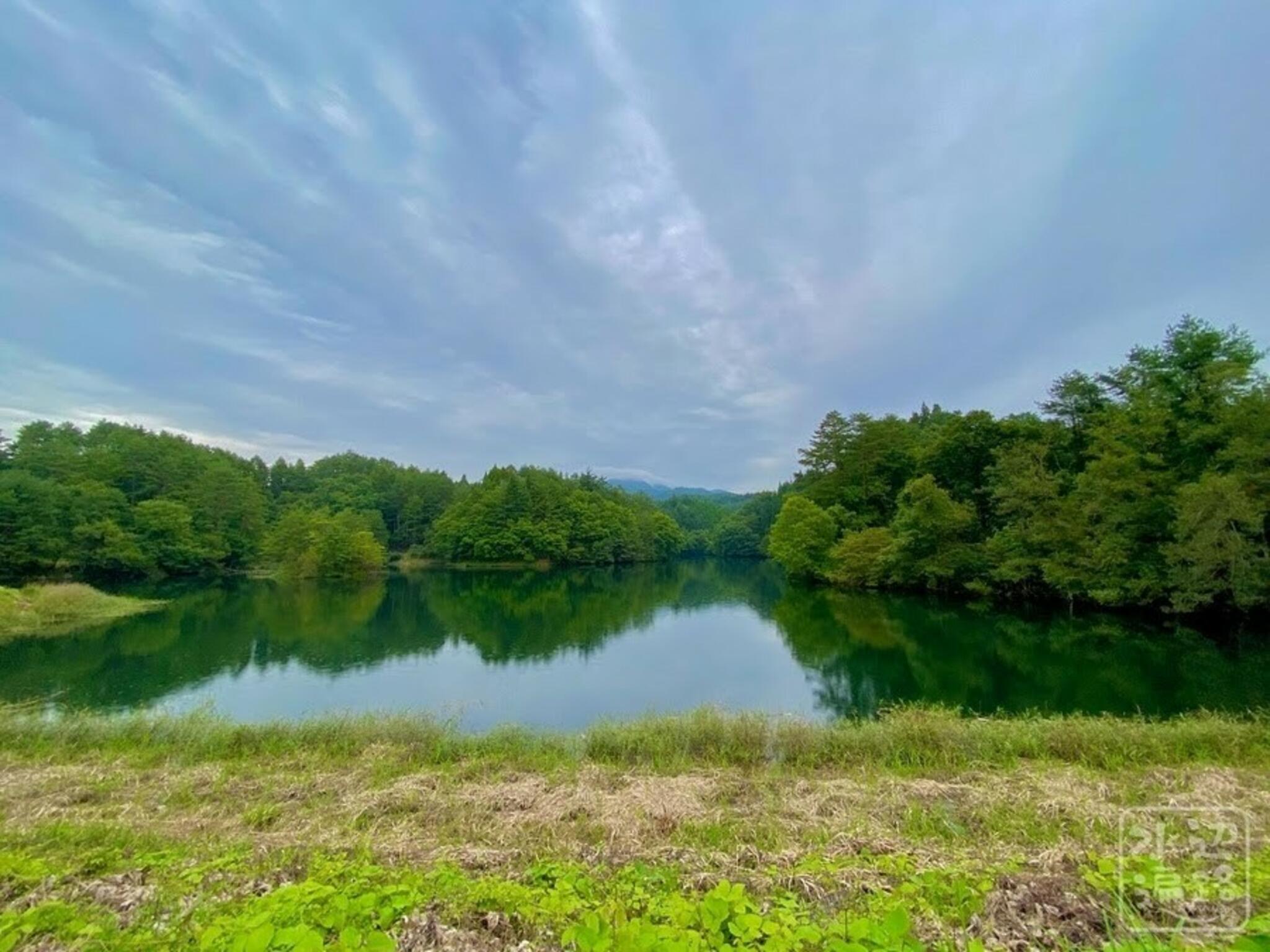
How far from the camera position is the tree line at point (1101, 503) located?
1697cm

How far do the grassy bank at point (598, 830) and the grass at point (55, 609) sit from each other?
16057 millimetres

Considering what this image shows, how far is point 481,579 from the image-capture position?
4503 centimetres

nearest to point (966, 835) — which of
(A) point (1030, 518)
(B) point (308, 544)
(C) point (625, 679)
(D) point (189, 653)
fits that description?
(C) point (625, 679)

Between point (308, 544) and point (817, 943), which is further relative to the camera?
point (308, 544)

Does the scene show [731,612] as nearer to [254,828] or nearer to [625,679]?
[625,679]

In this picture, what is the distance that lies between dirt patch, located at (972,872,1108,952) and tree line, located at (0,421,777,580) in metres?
48.8

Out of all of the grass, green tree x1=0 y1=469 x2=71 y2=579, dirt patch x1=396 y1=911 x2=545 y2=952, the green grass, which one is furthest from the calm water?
green tree x1=0 y1=469 x2=71 y2=579

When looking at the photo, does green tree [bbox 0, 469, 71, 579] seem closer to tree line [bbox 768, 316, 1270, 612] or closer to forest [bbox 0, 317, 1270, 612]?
forest [bbox 0, 317, 1270, 612]

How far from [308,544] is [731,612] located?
3543cm

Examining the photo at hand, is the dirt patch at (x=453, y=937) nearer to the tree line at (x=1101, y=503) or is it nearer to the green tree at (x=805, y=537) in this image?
the tree line at (x=1101, y=503)

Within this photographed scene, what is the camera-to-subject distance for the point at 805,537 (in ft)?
124

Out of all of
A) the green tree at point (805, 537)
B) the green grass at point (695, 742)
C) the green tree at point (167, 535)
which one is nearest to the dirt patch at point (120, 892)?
the green grass at point (695, 742)

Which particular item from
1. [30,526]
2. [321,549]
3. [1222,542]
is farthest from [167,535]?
[1222,542]

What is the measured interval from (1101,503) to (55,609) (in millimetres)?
39279
